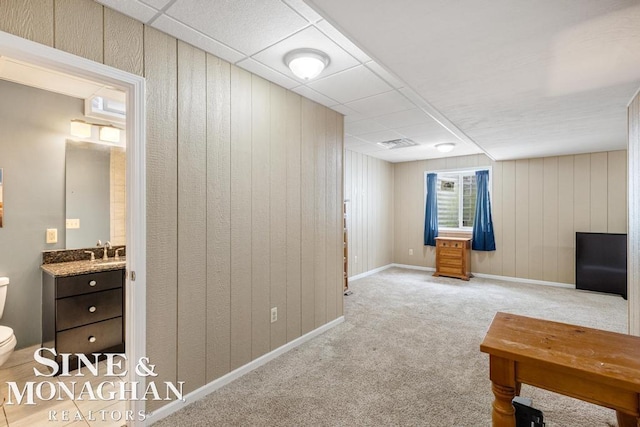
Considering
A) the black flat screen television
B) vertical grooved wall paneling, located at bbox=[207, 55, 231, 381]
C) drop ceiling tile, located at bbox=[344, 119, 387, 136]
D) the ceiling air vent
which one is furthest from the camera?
the ceiling air vent

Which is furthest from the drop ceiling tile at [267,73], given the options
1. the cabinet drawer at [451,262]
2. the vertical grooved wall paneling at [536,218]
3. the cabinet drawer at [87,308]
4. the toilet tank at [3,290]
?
the vertical grooved wall paneling at [536,218]

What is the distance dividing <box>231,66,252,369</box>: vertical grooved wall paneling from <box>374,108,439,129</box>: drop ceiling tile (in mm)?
1797

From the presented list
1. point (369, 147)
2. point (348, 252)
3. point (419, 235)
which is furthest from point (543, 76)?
point (419, 235)

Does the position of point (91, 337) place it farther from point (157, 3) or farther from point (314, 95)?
point (314, 95)

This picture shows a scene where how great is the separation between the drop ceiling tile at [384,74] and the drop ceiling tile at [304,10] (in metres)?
0.64

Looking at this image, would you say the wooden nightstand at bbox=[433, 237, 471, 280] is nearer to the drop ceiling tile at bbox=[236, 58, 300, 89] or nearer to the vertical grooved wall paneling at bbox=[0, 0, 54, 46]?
the drop ceiling tile at bbox=[236, 58, 300, 89]

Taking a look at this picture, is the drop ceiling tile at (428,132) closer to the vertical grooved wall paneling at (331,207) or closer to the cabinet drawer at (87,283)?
the vertical grooved wall paneling at (331,207)

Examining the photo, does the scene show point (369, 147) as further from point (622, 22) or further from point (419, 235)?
point (622, 22)

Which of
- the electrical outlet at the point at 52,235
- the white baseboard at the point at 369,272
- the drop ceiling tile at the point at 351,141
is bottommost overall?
the white baseboard at the point at 369,272

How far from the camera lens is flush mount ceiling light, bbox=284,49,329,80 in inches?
82.5

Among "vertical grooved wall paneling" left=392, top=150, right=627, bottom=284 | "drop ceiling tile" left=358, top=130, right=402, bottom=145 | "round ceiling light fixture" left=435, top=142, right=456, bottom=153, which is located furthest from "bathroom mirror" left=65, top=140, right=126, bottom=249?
"round ceiling light fixture" left=435, top=142, right=456, bottom=153

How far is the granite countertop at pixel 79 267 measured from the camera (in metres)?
2.43

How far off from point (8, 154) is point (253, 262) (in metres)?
2.38

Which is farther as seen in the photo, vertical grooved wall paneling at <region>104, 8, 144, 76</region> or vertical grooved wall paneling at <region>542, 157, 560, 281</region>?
vertical grooved wall paneling at <region>542, 157, 560, 281</region>
